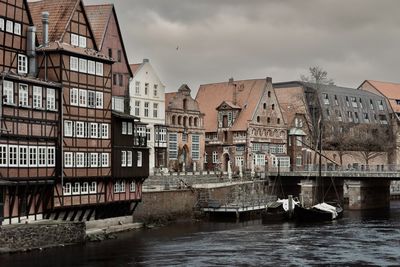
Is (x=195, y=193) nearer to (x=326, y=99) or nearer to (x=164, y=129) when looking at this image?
(x=164, y=129)

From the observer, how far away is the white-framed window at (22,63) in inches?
1877

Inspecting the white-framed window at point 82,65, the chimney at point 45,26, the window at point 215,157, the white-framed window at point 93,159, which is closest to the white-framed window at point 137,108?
the window at point 215,157

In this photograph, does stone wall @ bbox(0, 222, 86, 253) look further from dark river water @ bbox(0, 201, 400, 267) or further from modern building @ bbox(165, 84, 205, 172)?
modern building @ bbox(165, 84, 205, 172)

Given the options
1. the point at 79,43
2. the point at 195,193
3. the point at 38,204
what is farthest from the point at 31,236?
the point at 195,193

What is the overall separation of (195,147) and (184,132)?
3.43m

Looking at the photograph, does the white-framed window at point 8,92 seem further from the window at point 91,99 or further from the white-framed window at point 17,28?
the window at point 91,99

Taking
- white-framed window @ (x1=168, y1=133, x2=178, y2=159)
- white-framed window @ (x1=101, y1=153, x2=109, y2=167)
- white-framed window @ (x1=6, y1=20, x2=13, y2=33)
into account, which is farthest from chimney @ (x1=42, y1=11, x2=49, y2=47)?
white-framed window @ (x1=168, y1=133, x2=178, y2=159)

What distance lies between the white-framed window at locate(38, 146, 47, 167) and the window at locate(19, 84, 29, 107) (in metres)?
3.00

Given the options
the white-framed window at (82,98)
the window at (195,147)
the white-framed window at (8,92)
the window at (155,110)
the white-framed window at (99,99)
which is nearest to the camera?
the white-framed window at (8,92)

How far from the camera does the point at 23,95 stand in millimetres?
45438

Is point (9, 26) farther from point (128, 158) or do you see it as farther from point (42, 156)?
point (128, 158)

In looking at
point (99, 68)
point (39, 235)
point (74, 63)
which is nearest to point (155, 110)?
point (99, 68)

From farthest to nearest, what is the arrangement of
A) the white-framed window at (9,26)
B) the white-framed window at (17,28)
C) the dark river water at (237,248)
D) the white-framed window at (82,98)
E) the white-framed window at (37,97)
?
the white-framed window at (82,98)
the white-framed window at (17,28)
the white-framed window at (9,26)
the white-framed window at (37,97)
the dark river water at (237,248)

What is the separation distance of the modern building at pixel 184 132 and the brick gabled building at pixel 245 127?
7168mm
